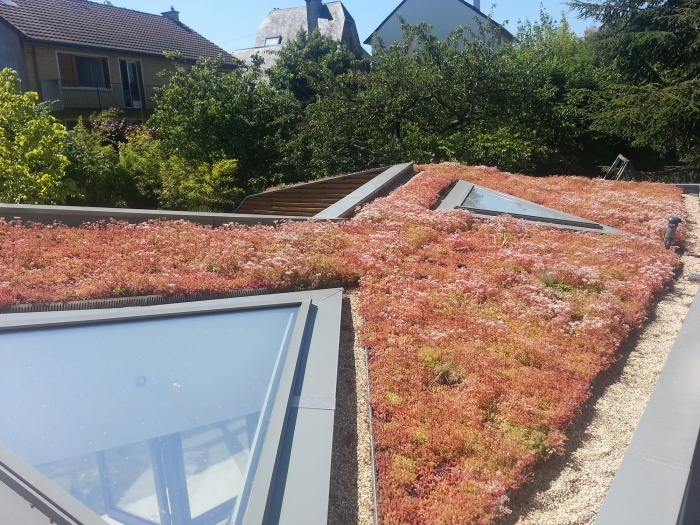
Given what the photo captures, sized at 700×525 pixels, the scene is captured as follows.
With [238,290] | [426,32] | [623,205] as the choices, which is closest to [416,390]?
[238,290]

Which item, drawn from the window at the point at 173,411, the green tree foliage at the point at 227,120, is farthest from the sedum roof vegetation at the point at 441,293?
the green tree foliage at the point at 227,120

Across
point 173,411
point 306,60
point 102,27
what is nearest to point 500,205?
point 173,411

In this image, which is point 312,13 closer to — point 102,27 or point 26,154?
point 102,27

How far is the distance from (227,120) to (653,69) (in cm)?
1314

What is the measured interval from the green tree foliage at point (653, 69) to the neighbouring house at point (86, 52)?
13.5 metres

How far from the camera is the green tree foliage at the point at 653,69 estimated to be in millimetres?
16578

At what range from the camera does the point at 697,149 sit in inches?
698

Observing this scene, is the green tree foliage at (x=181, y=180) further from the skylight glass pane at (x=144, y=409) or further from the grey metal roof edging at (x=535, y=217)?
the skylight glass pane at (x=144, y=409)

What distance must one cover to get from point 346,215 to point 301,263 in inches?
111

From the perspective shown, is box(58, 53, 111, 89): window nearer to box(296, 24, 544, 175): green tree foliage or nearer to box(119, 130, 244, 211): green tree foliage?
box(119, 130, 244, 211): green tree foliage

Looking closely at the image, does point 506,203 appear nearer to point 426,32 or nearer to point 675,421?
point 675,421

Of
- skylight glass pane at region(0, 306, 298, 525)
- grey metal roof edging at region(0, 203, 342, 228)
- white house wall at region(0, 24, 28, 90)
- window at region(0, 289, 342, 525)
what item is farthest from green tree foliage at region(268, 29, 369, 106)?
skylight glass pane at region(0, 306, 298, 525)

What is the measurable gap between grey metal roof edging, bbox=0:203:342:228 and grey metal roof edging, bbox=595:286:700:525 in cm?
546

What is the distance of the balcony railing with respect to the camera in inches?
904
